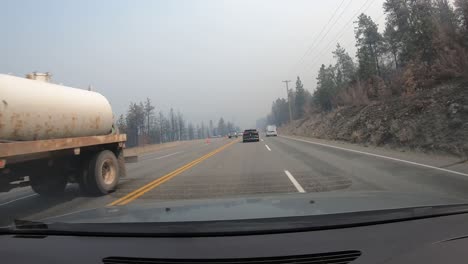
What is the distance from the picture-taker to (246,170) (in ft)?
46.0

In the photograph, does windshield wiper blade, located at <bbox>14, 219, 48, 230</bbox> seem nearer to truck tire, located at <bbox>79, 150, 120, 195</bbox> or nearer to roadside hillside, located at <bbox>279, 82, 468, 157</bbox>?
truck tire, located at <bbox>79, 150, 120, 195</bbox>

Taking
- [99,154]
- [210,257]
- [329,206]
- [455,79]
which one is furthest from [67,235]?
[455,79]

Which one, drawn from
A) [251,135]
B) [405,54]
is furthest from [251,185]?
[405,54]

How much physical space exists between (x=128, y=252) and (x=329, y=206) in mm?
1745

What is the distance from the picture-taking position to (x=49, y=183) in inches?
410

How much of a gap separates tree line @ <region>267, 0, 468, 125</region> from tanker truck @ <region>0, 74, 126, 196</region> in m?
20.6

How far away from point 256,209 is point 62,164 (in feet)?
24.8

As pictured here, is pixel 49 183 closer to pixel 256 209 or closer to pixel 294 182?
pixel 294 182

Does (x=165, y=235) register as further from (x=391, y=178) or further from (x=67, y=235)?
(x=391, y=178)

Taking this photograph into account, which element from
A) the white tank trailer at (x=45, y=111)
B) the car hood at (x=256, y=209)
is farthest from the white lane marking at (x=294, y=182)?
the white tank trailer at (x=45, y=111)

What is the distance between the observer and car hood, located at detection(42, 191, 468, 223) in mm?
3500

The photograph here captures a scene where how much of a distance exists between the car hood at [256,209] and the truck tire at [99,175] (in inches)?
244

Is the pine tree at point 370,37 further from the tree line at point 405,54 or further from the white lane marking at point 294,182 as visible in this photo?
the white lane marking at point 294,182

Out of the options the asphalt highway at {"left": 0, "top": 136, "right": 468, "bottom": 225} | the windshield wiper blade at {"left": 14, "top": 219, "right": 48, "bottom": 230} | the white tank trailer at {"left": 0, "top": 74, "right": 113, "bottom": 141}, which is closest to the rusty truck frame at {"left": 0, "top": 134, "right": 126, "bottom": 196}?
the white tank trailer at {"left": 0, "top": 74, "right": 113, "bottom": 141}
